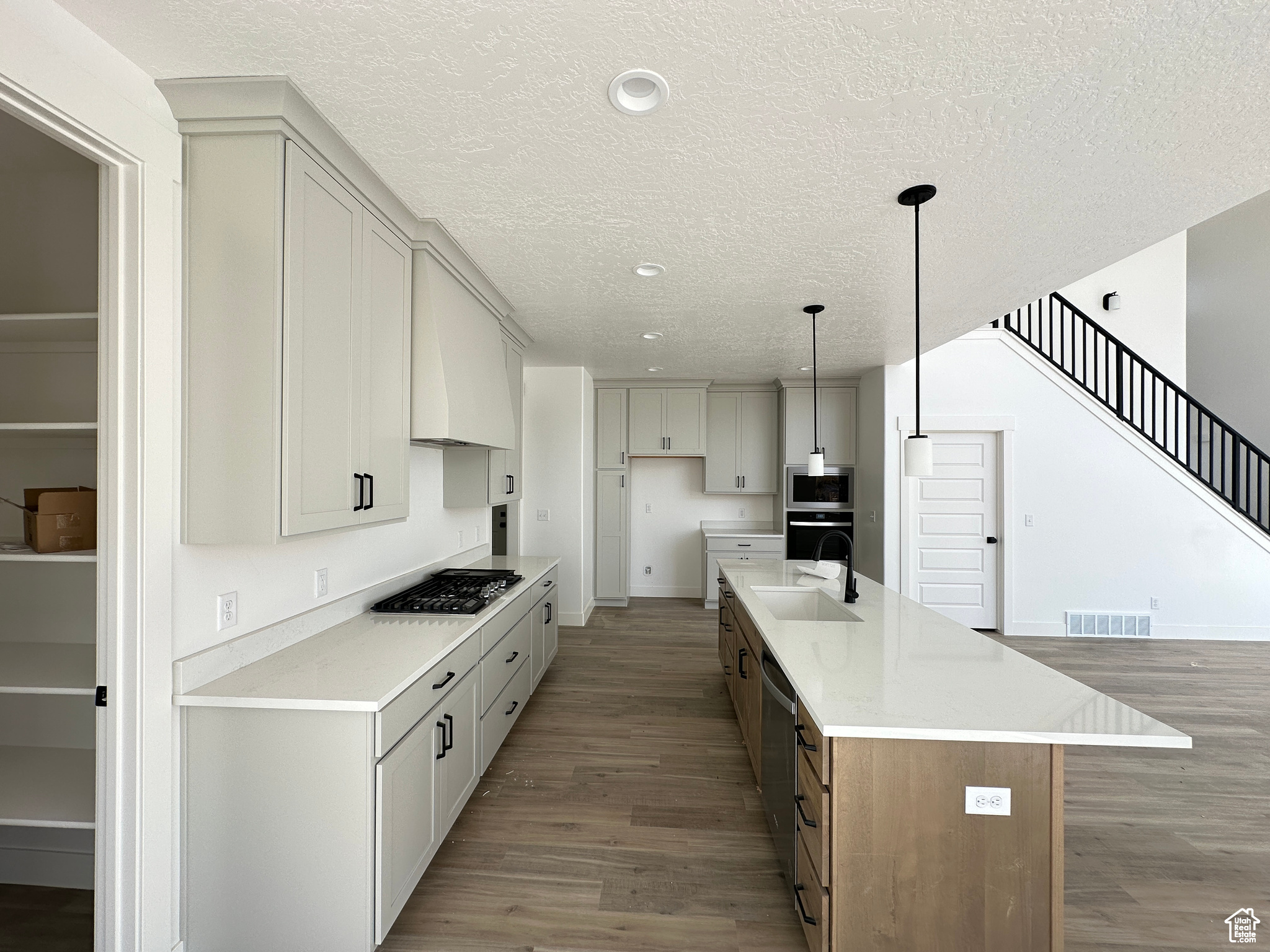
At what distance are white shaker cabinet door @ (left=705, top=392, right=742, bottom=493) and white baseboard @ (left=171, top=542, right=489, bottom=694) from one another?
14.0 ft

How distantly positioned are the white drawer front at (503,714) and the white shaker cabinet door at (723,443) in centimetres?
380

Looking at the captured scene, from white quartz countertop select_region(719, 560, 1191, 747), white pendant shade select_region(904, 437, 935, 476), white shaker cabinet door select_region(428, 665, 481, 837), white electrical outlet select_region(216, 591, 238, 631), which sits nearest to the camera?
white quartz countertop select_region(719, 560, 1191, 747)

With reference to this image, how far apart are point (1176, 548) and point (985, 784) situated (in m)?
5.65

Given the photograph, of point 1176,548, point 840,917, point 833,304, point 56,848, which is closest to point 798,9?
point 840,917

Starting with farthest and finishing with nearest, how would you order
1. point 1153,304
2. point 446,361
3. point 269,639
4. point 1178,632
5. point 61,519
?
point 1153,304 < point 1178,632 < point 446,361 < point 269,639 < point 61,519

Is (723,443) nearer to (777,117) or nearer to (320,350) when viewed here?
(777,117)

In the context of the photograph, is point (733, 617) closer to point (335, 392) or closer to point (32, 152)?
point (335, 392)

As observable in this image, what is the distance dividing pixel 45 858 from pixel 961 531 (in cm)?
647

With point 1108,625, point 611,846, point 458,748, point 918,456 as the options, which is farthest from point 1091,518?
point 458,748

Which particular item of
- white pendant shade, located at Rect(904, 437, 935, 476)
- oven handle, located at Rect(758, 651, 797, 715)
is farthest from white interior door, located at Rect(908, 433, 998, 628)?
oven handle, located at Rect(758, 651, 797, 715)

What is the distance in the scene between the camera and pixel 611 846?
2.33 meters

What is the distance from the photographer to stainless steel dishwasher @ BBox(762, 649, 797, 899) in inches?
75.9

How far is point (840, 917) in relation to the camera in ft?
4.90

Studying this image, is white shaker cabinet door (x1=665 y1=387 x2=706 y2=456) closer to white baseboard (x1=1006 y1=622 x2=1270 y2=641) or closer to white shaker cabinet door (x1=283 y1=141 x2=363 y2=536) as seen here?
white baseboard (x1=1006 y1=622 x2=1270 y2=641)
